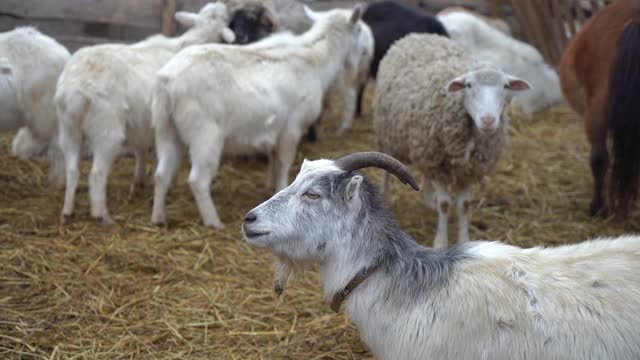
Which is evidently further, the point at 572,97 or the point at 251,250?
the point at 572,97

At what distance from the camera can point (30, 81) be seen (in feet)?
22.4

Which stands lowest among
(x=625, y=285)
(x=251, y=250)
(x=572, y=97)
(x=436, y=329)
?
(x=251, y=250)

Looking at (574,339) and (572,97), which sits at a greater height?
(574,339)

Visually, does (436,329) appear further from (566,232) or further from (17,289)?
(566,232)

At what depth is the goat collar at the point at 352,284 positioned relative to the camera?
3.26 metres

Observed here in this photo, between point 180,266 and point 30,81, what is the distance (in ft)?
8.09

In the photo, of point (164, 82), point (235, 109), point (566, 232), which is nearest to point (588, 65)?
point (566, 232)

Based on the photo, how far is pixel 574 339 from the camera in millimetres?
2875

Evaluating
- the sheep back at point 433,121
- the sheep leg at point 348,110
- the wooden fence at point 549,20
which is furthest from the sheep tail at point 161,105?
the wooden fence at point 549,20

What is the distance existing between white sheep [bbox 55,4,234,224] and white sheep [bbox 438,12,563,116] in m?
5.66

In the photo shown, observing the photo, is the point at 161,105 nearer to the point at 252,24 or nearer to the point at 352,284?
the point at 252,24

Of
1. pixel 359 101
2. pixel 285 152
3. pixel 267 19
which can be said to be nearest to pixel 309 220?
pixel 285 152

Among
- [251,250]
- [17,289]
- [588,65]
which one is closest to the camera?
[17,289]

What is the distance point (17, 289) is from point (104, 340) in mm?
875
